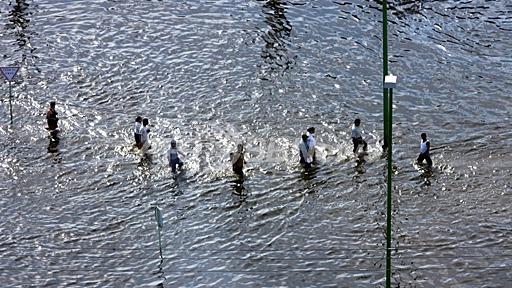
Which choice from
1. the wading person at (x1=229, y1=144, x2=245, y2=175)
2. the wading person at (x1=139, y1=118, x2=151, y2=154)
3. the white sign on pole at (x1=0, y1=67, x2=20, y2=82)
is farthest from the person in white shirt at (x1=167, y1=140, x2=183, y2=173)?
the white sign on pole at (x1=0, y1=67, x2=20, y2=82)

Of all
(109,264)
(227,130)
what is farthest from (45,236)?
(227,130)

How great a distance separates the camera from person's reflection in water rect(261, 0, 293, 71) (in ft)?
148

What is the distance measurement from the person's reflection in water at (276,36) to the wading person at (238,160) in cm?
967

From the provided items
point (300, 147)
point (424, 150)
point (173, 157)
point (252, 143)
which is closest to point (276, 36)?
point (252, 143)

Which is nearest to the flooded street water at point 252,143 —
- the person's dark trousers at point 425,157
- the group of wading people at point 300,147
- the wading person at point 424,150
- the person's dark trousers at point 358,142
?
the person's dark trousers at point 358,142

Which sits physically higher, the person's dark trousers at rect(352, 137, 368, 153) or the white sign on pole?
the white sign on pole

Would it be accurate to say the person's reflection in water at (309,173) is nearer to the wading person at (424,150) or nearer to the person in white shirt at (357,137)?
the person in white shirt at (357,137)

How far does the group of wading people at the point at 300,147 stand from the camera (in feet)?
117

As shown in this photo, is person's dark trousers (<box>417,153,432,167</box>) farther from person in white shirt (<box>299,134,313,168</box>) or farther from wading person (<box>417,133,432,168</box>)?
person in white shirt (<box>299,134,313,168</box>)

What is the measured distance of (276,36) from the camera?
47562mm

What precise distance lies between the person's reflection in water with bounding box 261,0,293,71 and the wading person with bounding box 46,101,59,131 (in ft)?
35.3

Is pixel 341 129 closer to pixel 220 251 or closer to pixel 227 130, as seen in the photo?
pixel 227 130

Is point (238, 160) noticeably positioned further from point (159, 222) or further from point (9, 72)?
point (9, 72)

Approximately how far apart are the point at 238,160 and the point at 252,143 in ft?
8.73
